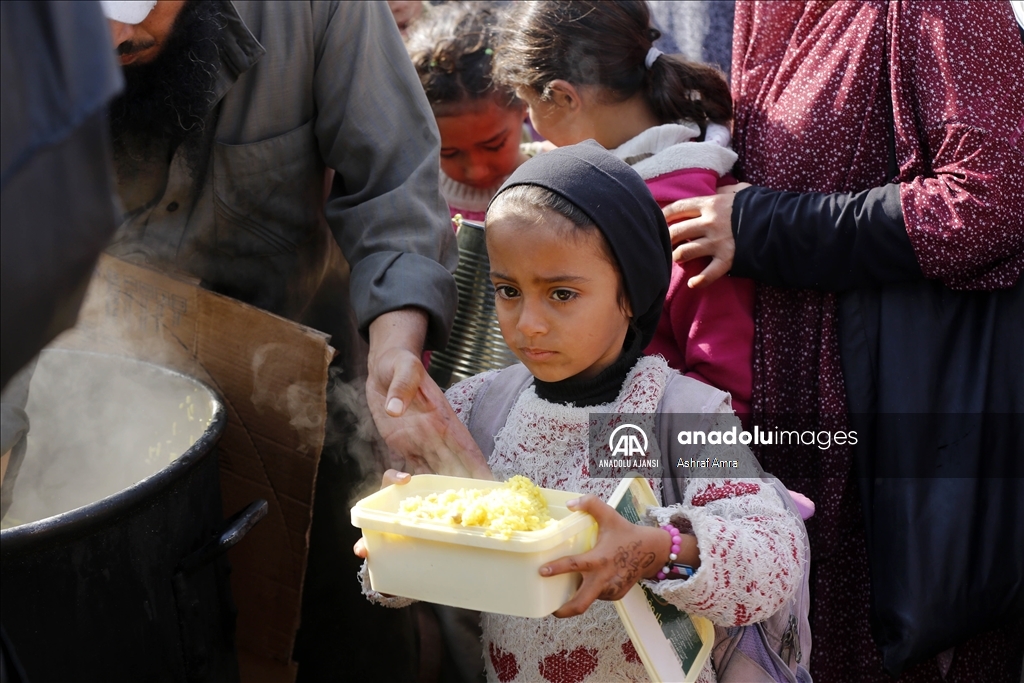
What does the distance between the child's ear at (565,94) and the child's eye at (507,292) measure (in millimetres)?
1026

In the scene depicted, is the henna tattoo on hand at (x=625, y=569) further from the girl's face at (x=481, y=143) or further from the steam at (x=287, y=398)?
the girl's face at (x=481, y=143)

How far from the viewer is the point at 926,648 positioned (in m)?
2.20

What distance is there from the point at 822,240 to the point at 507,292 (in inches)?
34.0

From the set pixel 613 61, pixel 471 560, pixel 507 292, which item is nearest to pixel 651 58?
pixel 613 61

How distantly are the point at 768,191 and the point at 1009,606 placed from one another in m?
1.13

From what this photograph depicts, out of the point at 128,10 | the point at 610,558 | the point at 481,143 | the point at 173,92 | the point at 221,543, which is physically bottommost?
the point at 221,543

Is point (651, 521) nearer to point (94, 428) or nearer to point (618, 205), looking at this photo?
point (618, 205)

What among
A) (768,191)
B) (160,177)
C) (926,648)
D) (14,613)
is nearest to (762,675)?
(926,648)

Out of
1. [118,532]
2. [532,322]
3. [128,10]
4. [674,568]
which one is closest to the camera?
[674,568]

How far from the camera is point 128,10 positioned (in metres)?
2.07


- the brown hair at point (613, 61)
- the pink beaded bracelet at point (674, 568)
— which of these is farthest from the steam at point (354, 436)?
the pink beaded bracelet at point (674, 568)

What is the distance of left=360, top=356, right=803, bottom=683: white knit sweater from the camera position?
154 cm

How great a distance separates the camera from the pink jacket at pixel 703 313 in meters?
2.38

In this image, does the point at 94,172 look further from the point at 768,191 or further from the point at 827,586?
the point at 827,586
